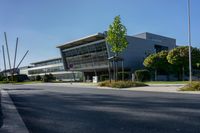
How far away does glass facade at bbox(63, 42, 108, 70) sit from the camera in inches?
2798

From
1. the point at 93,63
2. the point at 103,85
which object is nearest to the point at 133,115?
the point at 103,85

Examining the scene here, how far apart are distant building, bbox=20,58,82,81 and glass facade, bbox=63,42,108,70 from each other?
6885 mm

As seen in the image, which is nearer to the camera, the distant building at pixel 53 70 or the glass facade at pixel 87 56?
the glass facade at pixel 87 56

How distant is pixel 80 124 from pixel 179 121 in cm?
251

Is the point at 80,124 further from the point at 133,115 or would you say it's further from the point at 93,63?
the point at 93,63

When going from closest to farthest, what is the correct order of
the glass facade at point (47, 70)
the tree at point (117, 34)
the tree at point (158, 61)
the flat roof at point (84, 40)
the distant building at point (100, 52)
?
the tree at point (117, 34) → the tree at point (158, 61) → the flat roof at point (84, 40) → the distant building at point (100, 52) → the glass facade at point (47, 70)

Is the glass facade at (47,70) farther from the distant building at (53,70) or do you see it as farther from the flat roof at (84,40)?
the flat roof at (84,40)

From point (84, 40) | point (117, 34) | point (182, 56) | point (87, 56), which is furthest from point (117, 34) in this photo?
point (87, 56)

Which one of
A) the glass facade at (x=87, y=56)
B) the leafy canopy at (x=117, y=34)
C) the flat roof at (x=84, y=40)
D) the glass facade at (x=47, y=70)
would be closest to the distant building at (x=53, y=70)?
the glass facade at (x=47, y=70)

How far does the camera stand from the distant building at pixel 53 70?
94.6 meters

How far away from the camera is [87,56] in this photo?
77.6 m

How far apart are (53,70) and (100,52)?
42.0 m

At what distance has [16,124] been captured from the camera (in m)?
7.70

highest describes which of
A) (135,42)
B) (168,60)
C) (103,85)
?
(135,42)
